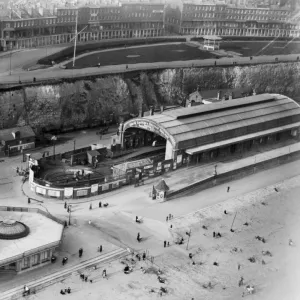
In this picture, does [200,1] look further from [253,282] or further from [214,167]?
[253,282]

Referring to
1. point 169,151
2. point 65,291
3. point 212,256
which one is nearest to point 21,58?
point 169,151

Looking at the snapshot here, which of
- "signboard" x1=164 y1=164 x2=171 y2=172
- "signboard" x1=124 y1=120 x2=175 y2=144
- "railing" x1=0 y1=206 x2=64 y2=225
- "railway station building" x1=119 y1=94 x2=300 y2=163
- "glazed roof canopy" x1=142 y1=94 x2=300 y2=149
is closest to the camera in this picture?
"railing" x1=0 y1=206 x2=64 y2=225

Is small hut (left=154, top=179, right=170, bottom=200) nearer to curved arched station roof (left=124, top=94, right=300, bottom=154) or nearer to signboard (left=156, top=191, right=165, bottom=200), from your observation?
signboard (left=156, top=191, right=165, bottom=200)

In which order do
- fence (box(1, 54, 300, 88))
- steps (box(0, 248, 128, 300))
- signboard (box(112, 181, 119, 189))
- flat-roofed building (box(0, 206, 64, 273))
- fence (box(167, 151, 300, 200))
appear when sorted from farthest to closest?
fence (box(1, 54, 300, 88)) < fence (box(167, 151, 300, 200)) < signboard (box(112, 181, 119, 189)) < flat-roofed building (box(0, 206, 64, 273)) < steps (box(0, 248, 128, 300))

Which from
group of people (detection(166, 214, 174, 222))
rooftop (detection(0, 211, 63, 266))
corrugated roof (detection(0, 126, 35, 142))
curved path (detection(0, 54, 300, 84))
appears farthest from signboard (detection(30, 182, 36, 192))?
curved path (detection(0, 54, 300, 84))

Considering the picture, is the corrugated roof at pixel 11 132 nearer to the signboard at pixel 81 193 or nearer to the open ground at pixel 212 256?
the signboard at pixel 81 193

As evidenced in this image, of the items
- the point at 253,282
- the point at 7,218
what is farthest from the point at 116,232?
the point at 253,282

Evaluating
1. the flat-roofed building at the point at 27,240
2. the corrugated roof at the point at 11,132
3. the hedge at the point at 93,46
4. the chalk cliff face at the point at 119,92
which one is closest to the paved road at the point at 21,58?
the hedge at the point at 93,46
